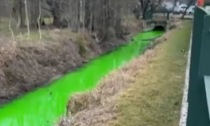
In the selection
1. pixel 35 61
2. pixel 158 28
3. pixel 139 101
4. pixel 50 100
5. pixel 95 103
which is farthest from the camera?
pixel 158 28

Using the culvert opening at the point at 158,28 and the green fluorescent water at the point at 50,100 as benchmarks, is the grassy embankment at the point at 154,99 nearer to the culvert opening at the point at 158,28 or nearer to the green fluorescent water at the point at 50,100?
the green fluorescent water at the point at 50,100

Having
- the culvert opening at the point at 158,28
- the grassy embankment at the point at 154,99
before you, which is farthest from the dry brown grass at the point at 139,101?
the culvert opening at the point at 158,28

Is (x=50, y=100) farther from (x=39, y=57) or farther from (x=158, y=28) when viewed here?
(x=158, y=28)

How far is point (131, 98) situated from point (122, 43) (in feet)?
77.6

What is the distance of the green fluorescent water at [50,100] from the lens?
1309cm

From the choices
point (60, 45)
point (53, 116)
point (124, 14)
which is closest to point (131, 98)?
point (53, 116)

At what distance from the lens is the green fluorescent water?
1309cm

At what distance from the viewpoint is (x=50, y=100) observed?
50.1 feet

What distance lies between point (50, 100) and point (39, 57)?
4.70 m

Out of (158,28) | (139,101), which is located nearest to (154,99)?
(139,101)

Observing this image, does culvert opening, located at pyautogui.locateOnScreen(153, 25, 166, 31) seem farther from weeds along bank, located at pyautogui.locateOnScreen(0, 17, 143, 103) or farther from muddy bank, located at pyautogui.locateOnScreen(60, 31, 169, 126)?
muddy bank, located at pyautogui.locateOnScreen(60, 31, 169, 126)

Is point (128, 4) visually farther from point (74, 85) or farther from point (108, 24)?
point (74, 85)

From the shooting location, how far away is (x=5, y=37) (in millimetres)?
20406

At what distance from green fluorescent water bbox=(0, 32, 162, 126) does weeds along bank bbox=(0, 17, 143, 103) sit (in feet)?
1.54
